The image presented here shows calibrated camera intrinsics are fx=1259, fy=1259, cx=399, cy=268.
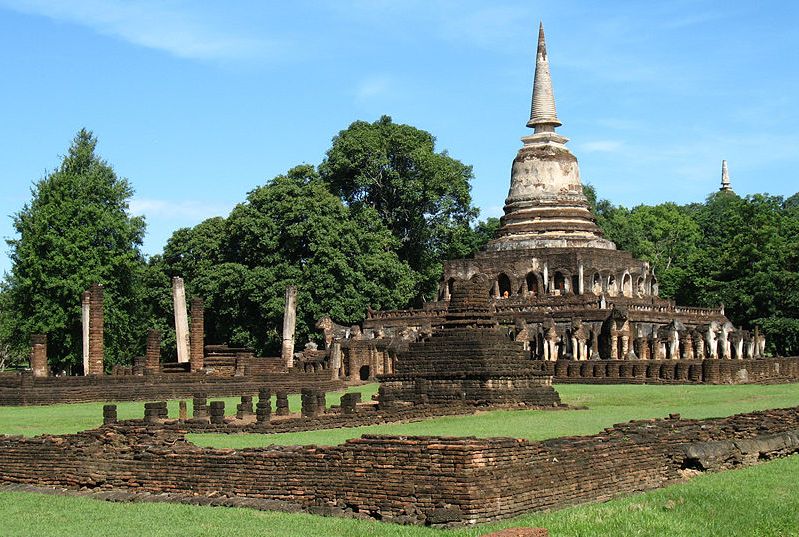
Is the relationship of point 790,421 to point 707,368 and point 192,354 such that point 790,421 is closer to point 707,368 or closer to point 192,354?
point 707,368

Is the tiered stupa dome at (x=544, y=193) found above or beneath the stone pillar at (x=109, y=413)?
above

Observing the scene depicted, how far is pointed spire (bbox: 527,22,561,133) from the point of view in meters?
59.0

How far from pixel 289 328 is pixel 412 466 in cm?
3076

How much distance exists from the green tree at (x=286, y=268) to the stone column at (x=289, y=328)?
673 cm

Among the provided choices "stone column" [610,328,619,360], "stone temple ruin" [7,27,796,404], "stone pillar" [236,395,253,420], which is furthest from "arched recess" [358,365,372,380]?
"stone pillar" [236,395,253,420]

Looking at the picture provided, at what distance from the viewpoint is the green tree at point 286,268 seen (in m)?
51.9

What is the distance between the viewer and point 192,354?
38.7 metres

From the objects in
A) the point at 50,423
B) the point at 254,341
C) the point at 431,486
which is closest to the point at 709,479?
the point at 431,486

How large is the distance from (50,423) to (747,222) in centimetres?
3857

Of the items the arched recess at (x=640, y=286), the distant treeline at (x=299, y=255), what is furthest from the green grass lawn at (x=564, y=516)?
the arched recess at (x=640, y=286)

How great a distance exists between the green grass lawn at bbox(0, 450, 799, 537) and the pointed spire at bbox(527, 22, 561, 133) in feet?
150

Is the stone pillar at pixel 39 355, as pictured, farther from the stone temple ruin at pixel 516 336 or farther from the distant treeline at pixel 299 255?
the distant treeline at pixel 299 255

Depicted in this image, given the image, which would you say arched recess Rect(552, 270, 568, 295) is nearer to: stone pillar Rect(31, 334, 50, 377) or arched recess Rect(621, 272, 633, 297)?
arched recess Rect(621, 272, 633, 297)

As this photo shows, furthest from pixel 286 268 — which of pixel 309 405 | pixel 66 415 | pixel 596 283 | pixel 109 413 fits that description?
pixel 109 413
